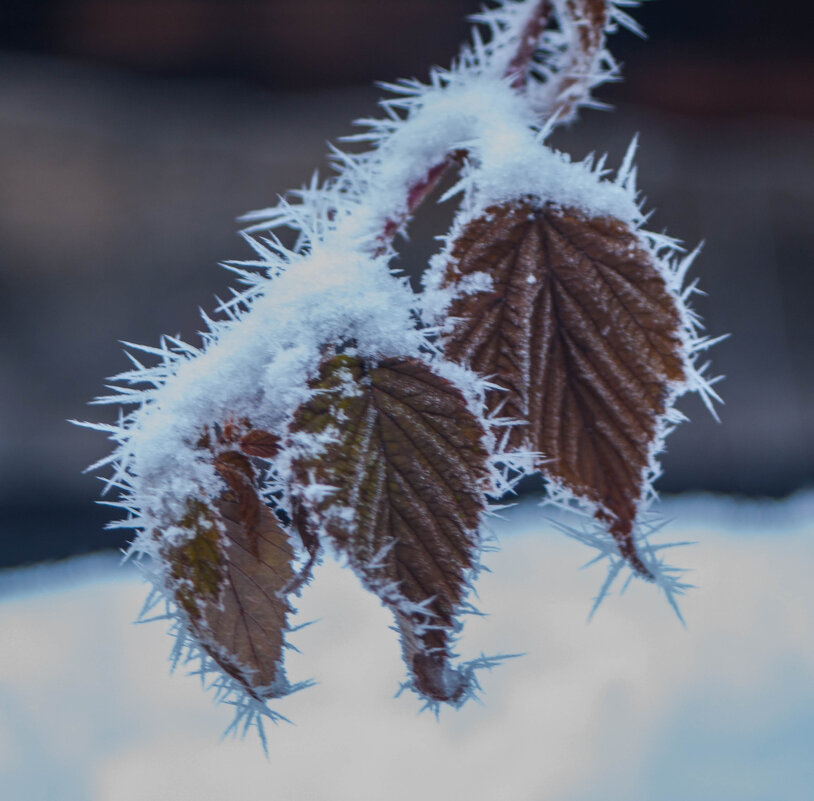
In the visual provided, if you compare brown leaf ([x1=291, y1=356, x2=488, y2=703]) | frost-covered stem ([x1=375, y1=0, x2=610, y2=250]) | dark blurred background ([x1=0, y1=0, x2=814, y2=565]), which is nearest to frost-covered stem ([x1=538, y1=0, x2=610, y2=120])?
frost-covered stem ([x1=375, y1=0, x2=610, y2=250])

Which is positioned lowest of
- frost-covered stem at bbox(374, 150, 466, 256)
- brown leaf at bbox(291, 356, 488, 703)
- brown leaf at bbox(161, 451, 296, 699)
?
brown leaf at bbox(161, 451, 296, 699)

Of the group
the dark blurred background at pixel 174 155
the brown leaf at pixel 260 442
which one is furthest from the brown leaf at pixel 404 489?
the dark blurred background at pixel 174 155

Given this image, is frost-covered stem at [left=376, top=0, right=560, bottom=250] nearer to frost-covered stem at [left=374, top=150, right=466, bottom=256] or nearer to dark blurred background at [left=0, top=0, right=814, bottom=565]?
frost-covered stem at [left=374, top=150, right=466, bottom=256]

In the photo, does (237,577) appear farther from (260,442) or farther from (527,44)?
(527,44)

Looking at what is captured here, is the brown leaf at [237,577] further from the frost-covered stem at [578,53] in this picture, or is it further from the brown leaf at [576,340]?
the frost-covered stem at [578,53]

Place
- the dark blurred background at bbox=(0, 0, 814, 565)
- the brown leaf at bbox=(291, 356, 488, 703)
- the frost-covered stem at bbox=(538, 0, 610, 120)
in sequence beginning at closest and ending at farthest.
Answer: the brown leaf at bbox=(291, 356, 488, 703), the frost-covered stem at bbox=(538, 0, 610, 120), the dark blurred background at bbox=(0, 0, 814, 565)

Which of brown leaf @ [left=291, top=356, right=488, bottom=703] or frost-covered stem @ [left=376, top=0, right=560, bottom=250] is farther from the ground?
frost-covered stem @ [left=376, top=0, right=560, bottom=250]

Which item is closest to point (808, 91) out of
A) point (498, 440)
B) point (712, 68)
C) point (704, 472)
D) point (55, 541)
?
point (712, 68)
